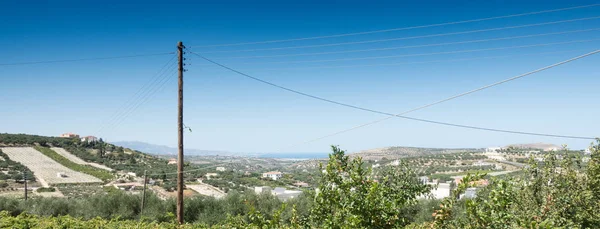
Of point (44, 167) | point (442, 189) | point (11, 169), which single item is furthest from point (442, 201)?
point (44, 167)

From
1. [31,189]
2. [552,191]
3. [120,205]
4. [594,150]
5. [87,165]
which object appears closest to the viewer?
[552,191]

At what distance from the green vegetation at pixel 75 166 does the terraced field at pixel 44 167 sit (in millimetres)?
759

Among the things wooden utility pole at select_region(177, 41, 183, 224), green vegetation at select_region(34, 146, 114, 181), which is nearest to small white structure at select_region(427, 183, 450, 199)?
wooden utility pole at select_region(177, 41, 183, 224)

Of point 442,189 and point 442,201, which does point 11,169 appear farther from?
point 442,201

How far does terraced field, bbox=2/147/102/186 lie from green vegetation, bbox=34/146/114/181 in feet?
2.49

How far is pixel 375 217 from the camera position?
434 cm

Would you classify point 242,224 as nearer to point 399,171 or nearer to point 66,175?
point 399,171

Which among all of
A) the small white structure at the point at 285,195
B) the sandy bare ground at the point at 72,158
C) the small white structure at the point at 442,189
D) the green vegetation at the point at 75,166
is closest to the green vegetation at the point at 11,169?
the green vegetation at the point at 75,166

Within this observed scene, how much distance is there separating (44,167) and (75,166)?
3.66m

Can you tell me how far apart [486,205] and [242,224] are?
2797 mm

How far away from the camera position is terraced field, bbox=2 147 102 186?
43.7m

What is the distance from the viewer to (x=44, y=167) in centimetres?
4878

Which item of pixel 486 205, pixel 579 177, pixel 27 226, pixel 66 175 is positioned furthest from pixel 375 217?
pixel 66 175

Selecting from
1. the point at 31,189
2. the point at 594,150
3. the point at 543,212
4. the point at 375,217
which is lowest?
the point at 31,189
